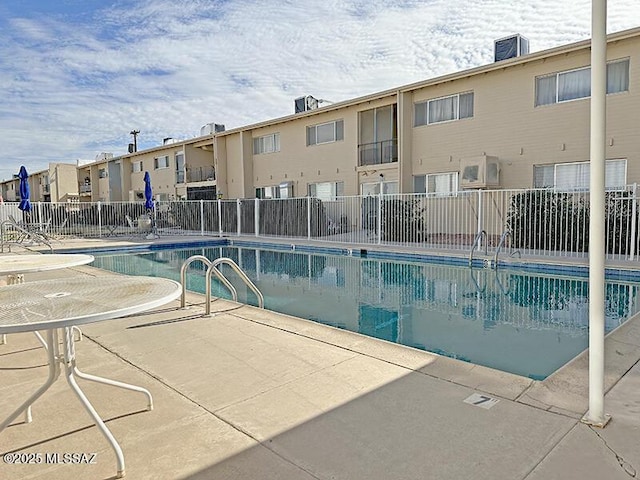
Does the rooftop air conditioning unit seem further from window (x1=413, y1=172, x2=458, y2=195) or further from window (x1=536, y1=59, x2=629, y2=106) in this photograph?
window (x1=536, y1=59, x2=629, y2=106)

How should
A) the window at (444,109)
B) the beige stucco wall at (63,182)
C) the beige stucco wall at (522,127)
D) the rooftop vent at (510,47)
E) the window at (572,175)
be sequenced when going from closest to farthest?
the beige stucco wall at (522,127)
the window at (572,175)
the rooftop vent at (510,47)
the window at (444,109)
the beige stucco wall at (63,182)

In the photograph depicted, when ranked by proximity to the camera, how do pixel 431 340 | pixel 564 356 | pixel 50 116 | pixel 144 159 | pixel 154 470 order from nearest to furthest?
pixel 154 470 < pixel 564 356 < pixel 431 340 < pixel 50 116 < pixel 144 159

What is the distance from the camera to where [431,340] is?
18.4ft

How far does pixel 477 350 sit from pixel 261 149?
2021 cm

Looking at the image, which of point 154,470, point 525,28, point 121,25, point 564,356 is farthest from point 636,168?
point 121,25

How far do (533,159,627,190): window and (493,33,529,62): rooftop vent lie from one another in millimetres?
3913

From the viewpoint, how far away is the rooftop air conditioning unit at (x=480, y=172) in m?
14.0

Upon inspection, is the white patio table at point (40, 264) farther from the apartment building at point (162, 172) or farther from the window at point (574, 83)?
the apartment building at point (162, 172)

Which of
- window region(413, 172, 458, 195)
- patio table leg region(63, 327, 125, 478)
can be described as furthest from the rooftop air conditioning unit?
patio table leg region(63, 327, 125, 478)

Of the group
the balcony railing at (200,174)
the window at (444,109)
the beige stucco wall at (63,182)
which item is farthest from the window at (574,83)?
the beige stucco wall at (63,182)

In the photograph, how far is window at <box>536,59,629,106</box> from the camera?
12.2m

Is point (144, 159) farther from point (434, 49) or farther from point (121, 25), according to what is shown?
point (434, 49)

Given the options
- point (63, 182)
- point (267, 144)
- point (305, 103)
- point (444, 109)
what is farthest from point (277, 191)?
point (63, 182)

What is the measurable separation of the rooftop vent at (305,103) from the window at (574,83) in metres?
11.2
